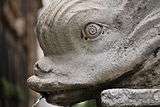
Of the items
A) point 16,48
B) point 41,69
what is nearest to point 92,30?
point 41,69

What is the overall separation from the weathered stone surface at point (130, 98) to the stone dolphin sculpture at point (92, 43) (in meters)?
0.09

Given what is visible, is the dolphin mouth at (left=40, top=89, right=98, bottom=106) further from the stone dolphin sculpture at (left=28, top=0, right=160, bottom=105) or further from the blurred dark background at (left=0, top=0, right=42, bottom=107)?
the blurred dark background at (left=0, top=0, right=42, bottom=107)

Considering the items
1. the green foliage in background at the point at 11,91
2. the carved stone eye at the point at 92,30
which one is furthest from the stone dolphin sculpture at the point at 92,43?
the green foliage in background at the point at 11,91

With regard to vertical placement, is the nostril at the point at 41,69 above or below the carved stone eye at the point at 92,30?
below

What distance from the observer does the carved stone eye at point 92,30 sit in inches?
88.5

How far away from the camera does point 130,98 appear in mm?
2150

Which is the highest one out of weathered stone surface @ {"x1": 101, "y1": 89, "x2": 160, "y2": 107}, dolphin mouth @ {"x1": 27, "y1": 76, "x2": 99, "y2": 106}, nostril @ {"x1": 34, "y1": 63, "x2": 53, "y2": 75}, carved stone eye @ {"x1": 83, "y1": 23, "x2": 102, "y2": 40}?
carved stone eye @ {"x1": 83, "y1": 23, "x2": 102, "y2": 40}

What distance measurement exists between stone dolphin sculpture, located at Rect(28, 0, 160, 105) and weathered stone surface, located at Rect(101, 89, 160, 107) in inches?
3.5

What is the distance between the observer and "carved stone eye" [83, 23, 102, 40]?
225 centimetres

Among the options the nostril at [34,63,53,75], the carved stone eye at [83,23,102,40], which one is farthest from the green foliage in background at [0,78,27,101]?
the carved stone eye at [83,23,102,40]

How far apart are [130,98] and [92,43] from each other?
10.3 inches

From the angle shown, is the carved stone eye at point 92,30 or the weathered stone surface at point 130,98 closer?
the weathered stone surface at point 130,98

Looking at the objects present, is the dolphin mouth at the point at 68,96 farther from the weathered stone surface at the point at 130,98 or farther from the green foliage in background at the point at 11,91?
the green foliage in background at the point at 11,91

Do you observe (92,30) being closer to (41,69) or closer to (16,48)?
(41,69)
